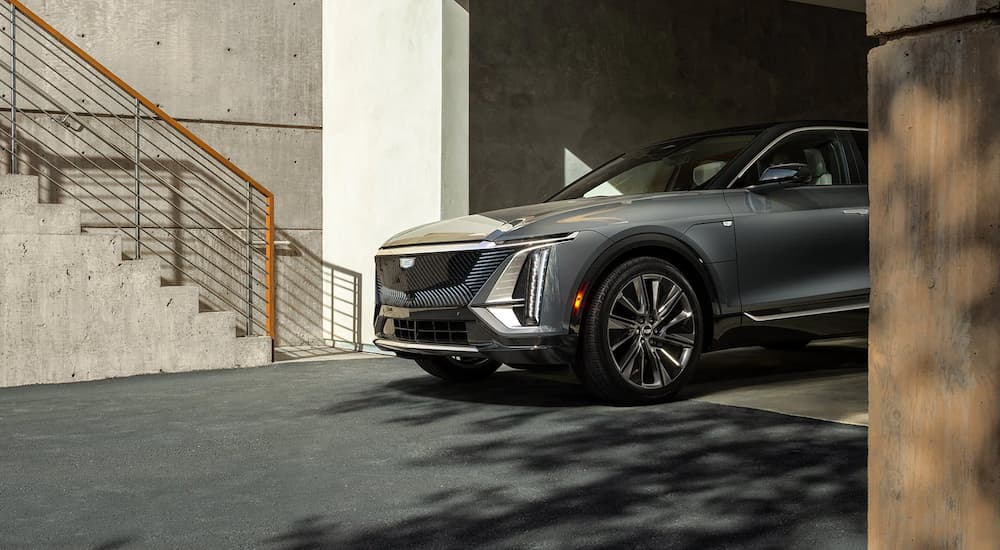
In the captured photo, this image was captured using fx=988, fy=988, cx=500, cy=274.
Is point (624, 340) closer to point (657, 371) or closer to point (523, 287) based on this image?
point (657, 371)

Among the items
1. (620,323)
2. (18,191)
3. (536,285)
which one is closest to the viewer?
(536,285)

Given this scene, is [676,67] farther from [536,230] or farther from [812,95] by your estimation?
[536,230]

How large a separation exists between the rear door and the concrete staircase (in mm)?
4551

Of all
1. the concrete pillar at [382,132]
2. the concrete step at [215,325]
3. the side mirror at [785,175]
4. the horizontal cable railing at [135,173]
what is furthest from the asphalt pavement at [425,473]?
the horizontal cable railing at [135,173]

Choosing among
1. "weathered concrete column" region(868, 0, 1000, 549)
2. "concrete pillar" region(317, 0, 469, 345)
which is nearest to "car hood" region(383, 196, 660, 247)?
"concrete pillar" region(317, 0, 469, 345)

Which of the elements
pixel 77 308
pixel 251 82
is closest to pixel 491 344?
pixel 77 308

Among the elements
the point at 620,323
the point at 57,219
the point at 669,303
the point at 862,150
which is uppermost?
the point at 862,150

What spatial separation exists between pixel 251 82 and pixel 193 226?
63.0 inches

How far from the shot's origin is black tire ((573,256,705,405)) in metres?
5.47

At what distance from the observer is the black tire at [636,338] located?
215 inches

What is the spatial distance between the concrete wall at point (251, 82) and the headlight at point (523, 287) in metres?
5.04

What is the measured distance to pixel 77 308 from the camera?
7.81 metres

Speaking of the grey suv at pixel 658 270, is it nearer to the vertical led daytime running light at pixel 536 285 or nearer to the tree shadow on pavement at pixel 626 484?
the vertical led daytime running light at pixel 536 285

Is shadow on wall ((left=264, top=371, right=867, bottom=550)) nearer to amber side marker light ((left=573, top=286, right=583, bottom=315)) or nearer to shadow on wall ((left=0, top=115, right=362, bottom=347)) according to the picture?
amber side marker light ((left=573, top=286, right=583, bottom=315))
